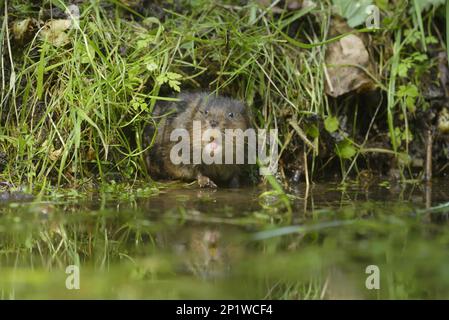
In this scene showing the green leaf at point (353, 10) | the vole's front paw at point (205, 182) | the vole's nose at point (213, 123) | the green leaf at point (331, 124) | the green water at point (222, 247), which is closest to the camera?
the green water at point (222, 247)

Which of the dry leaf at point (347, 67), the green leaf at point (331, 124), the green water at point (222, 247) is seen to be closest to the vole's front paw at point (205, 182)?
the green water at point (222, 247)

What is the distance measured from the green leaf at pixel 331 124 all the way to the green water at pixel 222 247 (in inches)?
42.0

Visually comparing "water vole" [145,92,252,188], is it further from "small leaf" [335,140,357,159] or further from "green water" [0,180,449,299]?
"small leaf" [335,140,357,159]

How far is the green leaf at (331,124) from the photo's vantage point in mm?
5434

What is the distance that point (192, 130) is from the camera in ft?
16.6

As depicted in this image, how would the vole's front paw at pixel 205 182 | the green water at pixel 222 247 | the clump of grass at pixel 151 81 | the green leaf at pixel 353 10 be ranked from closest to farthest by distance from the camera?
the green water at pixel 222 247 → the clump of grass at pixel 151 81 → the vole's front paw at pixel 205 182 → the green leaf at pixel 353 10

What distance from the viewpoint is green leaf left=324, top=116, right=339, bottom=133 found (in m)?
5.43

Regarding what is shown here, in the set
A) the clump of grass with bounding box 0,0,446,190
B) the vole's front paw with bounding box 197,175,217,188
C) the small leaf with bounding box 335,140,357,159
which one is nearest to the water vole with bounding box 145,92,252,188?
the vole's front paw with bounding box 197,175,217,188

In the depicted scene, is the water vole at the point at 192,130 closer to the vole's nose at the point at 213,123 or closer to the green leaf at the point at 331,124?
the vole's nose at the point at 213,123

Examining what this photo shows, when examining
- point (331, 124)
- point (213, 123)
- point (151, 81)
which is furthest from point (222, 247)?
point (331, 124)

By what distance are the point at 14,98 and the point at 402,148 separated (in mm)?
3043

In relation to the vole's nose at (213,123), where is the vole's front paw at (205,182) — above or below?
below

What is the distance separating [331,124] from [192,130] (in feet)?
3.68

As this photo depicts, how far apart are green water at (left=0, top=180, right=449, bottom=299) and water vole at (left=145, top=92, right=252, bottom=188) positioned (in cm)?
68
